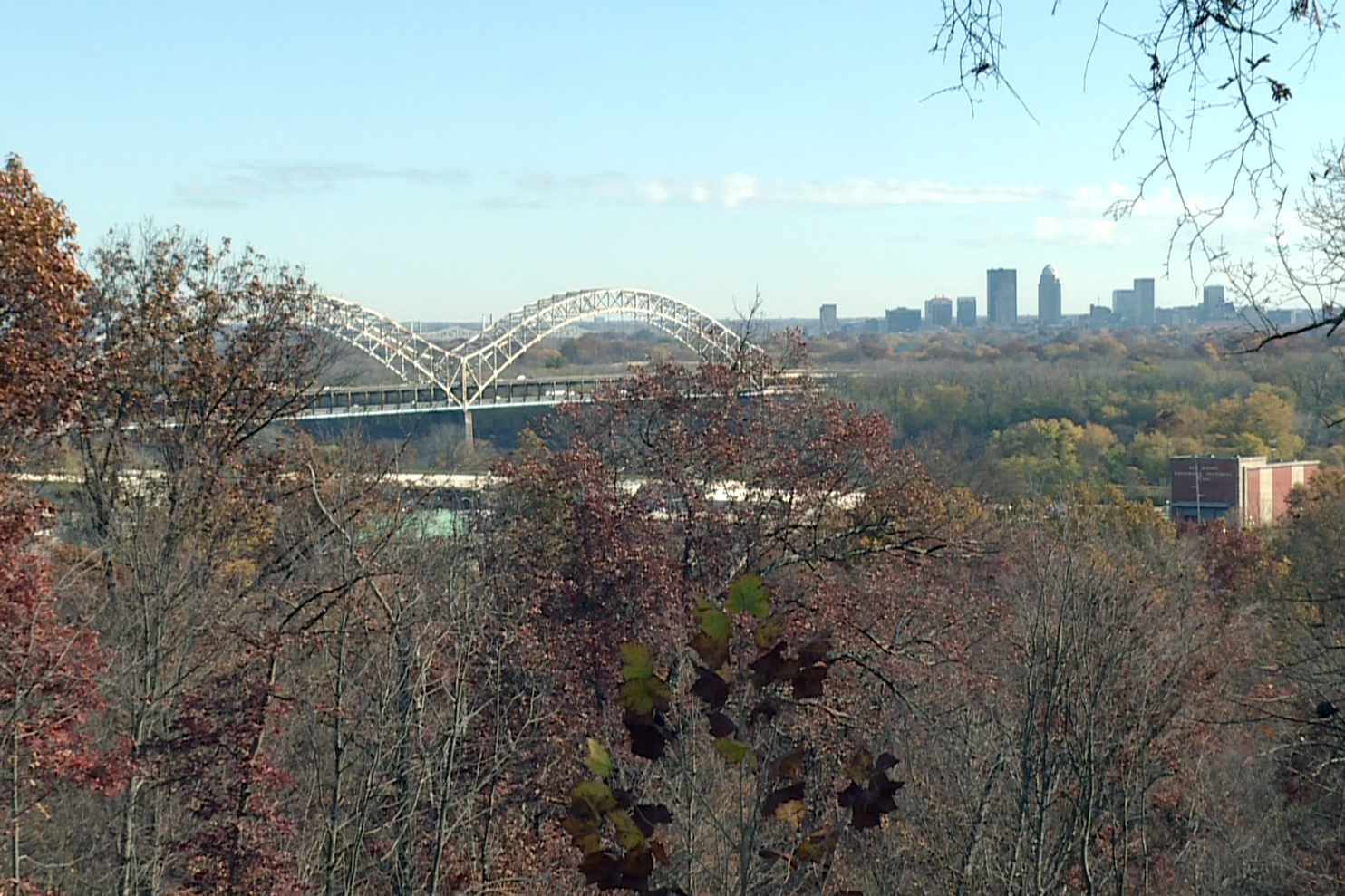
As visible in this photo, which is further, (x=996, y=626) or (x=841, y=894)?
(x=996, y=626)

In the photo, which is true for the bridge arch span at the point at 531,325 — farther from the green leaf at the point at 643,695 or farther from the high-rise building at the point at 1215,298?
the green leaf at the point at 643,695

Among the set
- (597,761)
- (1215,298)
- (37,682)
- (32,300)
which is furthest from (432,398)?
(597,761)

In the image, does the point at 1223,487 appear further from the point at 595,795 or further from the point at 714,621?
the point at 595,795

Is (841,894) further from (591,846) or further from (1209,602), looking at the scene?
(1209,602)

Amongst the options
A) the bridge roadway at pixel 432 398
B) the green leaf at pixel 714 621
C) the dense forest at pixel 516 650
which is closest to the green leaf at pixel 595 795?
the green leaf at pixel 714 621

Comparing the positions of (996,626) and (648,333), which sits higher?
(648,333)

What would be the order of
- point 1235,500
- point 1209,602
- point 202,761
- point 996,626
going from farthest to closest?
point 1235,500 < point 1209,602 < point 996,626 < point 202,761

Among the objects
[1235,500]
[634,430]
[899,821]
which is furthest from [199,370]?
[1235,500]
